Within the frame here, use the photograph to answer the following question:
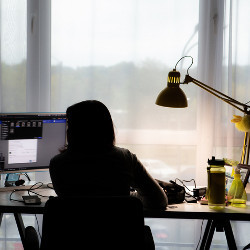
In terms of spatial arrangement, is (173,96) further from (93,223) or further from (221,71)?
(93,223)

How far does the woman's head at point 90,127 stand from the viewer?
180 centimetres

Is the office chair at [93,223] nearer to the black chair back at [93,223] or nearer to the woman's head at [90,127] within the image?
the black chair back at [93,223]

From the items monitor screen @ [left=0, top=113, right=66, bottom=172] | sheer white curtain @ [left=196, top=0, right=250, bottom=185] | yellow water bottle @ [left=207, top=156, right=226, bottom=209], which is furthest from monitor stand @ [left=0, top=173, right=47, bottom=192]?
sheer white curtain @ [left=196, top=0, right=250, bottom=185]

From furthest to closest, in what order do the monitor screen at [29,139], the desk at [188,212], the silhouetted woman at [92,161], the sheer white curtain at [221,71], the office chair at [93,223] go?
1. the sheer white curtain at [221,71]
2. the monitor screen at [29,139]
3. the desk at [188,212]
4. the silhouetted woman at [92,161]
5. the office chair at [93,223]

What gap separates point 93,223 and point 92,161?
38cm

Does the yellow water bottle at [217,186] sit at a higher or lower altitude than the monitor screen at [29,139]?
lower

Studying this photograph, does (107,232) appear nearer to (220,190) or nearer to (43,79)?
(220,190)

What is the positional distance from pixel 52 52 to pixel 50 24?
195mm

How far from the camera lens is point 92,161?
176 cm

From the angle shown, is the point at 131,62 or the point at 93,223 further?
the point at 131,62

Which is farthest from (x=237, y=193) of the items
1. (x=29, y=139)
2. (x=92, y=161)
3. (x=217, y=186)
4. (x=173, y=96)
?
(x=29, y=139)

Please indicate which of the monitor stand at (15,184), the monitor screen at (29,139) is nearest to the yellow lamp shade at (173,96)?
the monitor screen at (29,139)

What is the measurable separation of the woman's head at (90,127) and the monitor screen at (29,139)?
71 cm

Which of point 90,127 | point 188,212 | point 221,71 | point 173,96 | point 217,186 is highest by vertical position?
point 221,71
